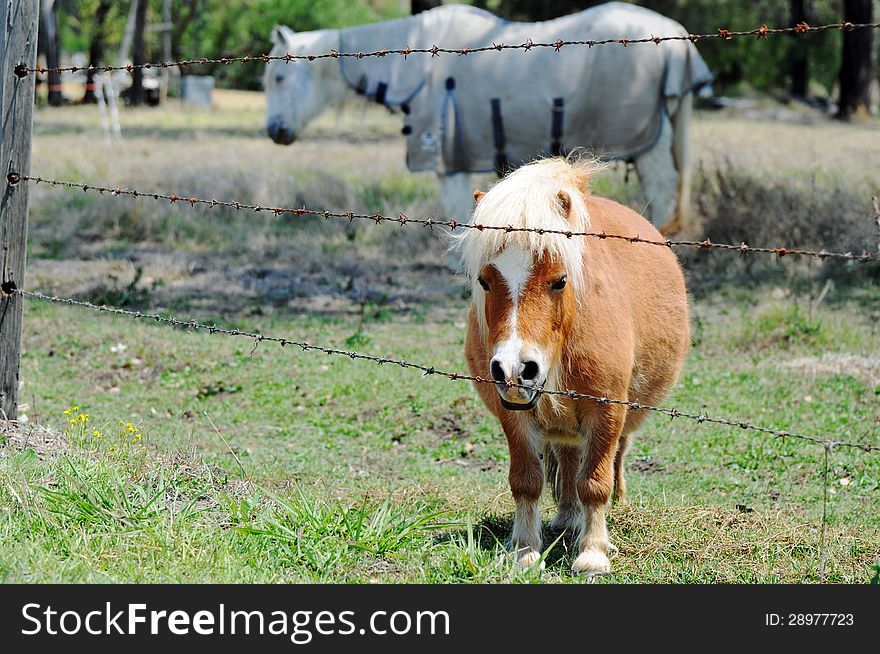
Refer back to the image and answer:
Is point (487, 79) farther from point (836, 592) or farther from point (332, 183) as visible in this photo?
point (836, 592)

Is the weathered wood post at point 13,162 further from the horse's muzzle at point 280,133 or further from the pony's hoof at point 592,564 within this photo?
the horse's muzzle at point 280,133

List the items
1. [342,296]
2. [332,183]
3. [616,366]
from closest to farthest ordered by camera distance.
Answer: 1. [616,366]
2. [342,296]
3. [332,183]

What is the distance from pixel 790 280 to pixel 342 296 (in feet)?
14.6

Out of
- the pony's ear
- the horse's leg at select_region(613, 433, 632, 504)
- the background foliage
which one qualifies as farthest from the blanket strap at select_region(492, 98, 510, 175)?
the background foliage

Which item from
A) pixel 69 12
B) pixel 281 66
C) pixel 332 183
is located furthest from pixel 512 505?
pixel 69 12

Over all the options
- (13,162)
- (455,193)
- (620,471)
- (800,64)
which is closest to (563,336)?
(620,471)

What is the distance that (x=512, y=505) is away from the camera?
5.06 meters

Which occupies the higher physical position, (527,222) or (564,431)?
(527,222)

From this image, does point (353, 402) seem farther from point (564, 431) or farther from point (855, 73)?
point (855, 73)

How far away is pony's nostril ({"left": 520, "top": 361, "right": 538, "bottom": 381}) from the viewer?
3717 mm

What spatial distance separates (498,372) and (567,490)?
4.35 feet

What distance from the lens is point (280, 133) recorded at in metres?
11.5

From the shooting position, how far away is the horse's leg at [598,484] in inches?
163

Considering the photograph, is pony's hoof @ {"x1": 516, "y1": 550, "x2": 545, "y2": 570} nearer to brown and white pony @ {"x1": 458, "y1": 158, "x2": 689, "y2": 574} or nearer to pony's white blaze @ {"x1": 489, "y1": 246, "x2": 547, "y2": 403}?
brown and white pony @ {"x1": 458, "y1": 158, "x2": 689, "y2": 574}
